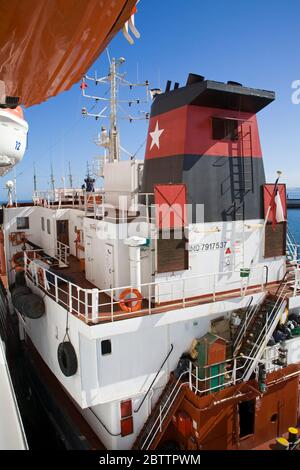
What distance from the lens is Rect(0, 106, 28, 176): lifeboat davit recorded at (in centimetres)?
1261

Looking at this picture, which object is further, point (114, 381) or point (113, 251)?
point (113, 251)

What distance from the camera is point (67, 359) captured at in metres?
8.63

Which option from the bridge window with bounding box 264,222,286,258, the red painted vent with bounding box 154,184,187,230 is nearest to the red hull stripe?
the red painted vent with bounding box 154,184,187,230

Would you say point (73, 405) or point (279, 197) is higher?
point (279, 197)

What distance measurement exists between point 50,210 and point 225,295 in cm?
983

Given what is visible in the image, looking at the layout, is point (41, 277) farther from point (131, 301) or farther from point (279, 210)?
point (279, 210)

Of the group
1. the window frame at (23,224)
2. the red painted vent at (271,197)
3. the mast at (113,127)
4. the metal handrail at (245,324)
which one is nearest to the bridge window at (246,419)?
the metal handrail at (245,324)

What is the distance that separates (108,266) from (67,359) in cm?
286

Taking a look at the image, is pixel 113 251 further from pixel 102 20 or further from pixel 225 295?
pixel 102 20

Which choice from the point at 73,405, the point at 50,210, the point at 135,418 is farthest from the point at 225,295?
the point at 50,210

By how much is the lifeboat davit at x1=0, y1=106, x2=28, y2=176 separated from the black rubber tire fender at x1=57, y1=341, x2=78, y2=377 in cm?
716

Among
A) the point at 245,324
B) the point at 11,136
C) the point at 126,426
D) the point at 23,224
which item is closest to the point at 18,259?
the point at 23,224

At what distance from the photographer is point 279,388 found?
957cm

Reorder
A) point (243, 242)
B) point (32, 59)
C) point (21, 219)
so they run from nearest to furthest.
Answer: point (32, 59) < point (243, 242) < point (21, 219)
